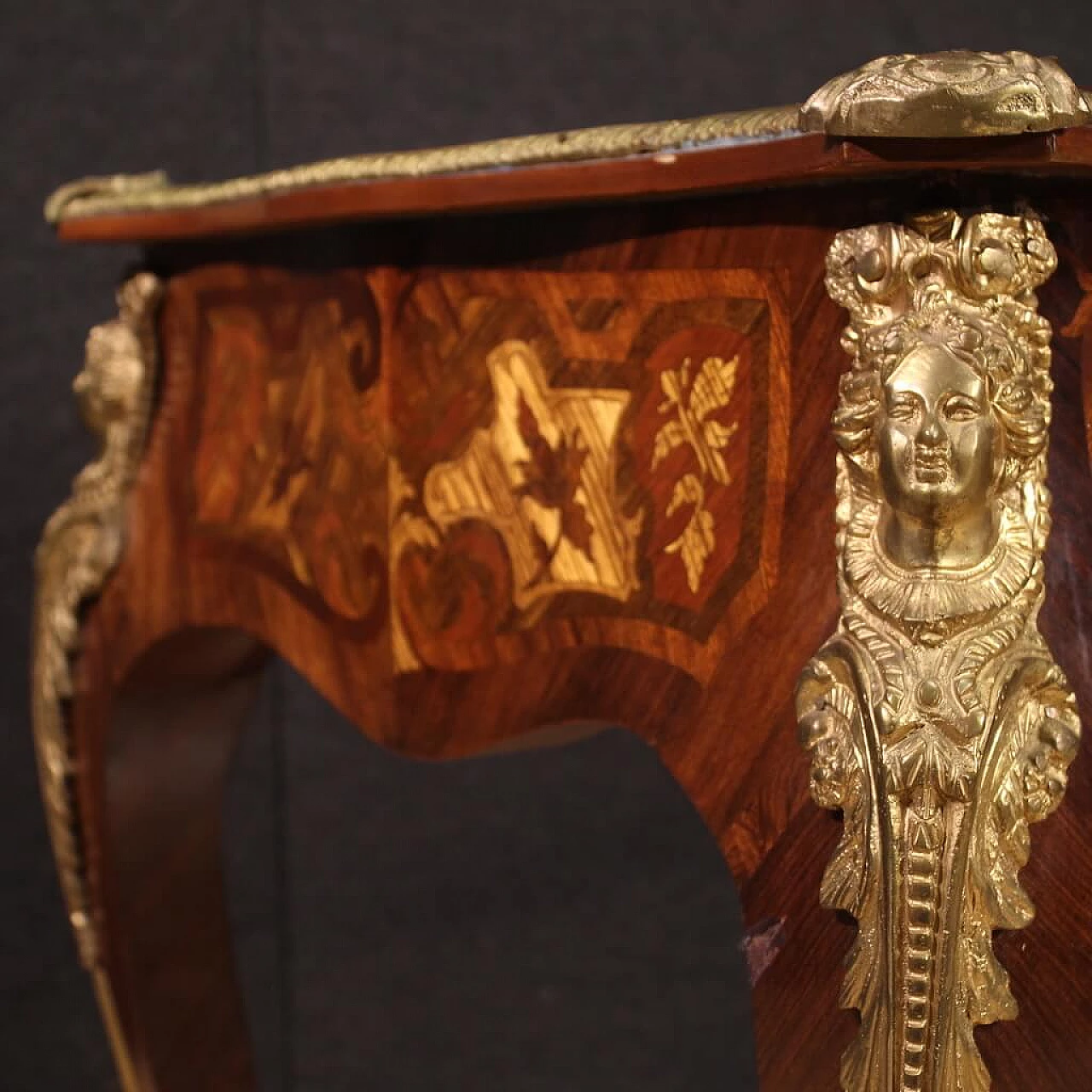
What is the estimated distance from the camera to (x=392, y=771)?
1.96 metres

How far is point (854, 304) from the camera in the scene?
720 mm

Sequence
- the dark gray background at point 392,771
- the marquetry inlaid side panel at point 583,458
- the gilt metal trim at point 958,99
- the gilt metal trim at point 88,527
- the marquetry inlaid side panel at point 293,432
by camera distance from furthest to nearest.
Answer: the dark gray background at point 392,771, the gilt metal trim at point 88,527, the marquetry inlaid side panel at point 293,432, the marquetry inlaid side panel at point 583,458, the gilt metal trim at point 958,99

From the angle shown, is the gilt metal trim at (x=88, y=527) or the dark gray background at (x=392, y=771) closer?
the gilt metal trim at (x=88, y=527)

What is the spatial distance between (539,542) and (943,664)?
280mm

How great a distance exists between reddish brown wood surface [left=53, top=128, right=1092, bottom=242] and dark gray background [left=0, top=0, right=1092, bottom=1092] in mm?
703

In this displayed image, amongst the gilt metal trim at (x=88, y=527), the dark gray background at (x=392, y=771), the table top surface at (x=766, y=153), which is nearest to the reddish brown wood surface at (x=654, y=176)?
the table top surface at (x=766, y=153)

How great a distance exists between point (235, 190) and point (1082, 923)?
1.85 feet

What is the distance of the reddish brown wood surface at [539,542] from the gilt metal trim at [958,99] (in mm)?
58

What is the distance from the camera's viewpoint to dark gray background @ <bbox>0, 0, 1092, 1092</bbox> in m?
1.79

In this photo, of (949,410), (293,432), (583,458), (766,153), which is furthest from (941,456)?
(293,432)

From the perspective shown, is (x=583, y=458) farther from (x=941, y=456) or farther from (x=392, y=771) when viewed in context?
A: (x=392, y=771)

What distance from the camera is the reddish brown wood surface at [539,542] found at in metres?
0.74

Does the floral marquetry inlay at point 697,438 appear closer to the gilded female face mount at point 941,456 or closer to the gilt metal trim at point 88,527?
the gilded female face mount at point 941,456

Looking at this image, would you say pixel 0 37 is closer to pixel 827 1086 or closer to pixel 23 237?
pixel 23 237
